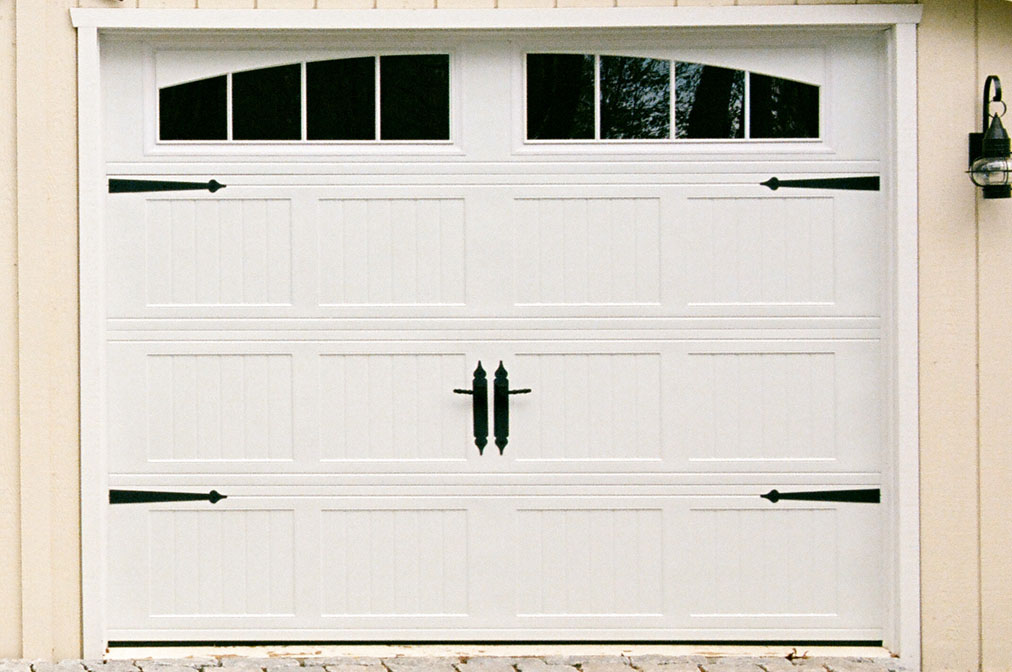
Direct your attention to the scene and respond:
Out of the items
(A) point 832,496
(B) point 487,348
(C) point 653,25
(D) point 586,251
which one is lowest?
(A) point 832,496

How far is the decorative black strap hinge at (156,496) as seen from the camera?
515cm

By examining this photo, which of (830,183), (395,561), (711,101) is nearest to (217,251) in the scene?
(395,561)

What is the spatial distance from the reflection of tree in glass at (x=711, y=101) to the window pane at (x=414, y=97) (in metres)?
0.97

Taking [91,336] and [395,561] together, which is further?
[395,561]

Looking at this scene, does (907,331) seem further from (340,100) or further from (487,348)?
(340,100)

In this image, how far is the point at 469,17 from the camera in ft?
16.3

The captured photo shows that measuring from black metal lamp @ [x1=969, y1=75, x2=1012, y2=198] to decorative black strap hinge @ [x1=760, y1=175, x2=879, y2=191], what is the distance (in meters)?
0.39

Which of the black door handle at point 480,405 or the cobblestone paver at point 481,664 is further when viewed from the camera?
the black door handle at point 480,405

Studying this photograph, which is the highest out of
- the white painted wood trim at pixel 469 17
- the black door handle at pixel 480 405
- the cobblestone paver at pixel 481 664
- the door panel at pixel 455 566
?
the white painted wood trim at pixel 469 17

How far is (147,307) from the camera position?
5145 millimetres

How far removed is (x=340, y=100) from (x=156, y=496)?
179 cm

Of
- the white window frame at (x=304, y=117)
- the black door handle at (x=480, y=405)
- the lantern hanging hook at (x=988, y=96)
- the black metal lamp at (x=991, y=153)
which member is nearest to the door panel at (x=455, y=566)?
the black door handle at (x=480, y=405)

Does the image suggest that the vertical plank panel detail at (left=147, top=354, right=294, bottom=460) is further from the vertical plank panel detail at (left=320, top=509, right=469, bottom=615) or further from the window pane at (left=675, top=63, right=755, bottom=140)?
the window pane at (left=675, top=63, right=755, bottom=140)

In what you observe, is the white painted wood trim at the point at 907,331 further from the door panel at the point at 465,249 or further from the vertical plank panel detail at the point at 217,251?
the vertical plank panel detail at the point at 217,251
